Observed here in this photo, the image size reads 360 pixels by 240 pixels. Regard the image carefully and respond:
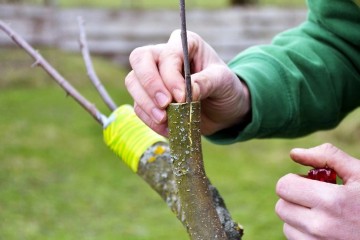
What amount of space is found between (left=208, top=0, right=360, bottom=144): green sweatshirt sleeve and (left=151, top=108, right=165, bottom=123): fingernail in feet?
0.91

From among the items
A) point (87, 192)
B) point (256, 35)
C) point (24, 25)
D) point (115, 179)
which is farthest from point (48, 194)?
point (256, 35)

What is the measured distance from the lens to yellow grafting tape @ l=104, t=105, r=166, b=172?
0.88 metres

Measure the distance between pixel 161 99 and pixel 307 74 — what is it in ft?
1.50

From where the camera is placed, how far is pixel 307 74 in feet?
3.68

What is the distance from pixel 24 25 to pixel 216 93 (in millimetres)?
3917

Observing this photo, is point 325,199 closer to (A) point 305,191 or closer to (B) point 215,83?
(A) point 305,191

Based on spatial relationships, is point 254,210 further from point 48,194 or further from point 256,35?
point 256,35

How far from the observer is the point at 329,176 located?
2.38ft

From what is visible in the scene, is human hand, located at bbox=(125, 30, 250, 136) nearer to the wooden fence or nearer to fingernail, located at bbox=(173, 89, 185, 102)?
fingernail, located at bbox=(173, 89, 185, 102)

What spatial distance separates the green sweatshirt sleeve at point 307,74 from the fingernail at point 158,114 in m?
0.28

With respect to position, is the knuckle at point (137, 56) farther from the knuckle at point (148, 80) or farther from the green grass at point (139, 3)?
the green grass at point (139, 3)

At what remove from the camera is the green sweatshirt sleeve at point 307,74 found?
3.43 feet

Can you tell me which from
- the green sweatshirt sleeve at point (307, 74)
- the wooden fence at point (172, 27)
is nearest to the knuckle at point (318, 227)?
the green sweatshirt sleeve at point (307, 74)

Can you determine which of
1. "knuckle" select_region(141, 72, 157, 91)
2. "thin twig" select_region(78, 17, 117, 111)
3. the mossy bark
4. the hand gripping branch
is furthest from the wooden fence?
the mossy bark
